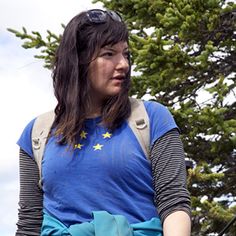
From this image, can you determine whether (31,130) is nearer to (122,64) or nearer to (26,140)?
(26,140)

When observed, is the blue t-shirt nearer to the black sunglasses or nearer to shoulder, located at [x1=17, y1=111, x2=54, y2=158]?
shoulder, located at [x1=17, y1=111, x2=54, y2=158]

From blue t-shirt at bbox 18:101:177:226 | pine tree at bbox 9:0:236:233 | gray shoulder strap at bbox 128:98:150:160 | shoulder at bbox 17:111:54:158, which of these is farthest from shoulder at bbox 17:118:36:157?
pine tree at bbox 9:0:236:233

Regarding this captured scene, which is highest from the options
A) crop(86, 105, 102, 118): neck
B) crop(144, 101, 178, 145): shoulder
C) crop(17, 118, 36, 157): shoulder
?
crop(86, 105, 102, 118): neck

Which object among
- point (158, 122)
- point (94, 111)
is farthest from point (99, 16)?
point (158, 122)

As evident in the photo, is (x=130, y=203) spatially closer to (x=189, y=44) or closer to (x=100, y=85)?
(x=100, y=85)

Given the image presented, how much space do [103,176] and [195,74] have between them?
256 inches

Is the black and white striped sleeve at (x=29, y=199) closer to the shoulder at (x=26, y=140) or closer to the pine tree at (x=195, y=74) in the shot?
the shoulder at (x=26, y=140)

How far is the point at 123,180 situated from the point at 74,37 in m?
0.53

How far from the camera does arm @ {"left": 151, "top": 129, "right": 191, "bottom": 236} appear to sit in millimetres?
2059

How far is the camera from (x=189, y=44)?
27.1 feet

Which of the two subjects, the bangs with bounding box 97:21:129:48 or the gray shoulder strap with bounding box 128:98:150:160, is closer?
the gray shoulder strap with bounding box 128:98:150:160

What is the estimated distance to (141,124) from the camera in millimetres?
2156

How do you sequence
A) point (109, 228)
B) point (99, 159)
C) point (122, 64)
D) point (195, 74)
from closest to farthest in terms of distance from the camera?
point (109, 228) < point (99, 159) < point (122, 64) < point (195, 74)

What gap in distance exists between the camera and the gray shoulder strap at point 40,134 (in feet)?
7.33
